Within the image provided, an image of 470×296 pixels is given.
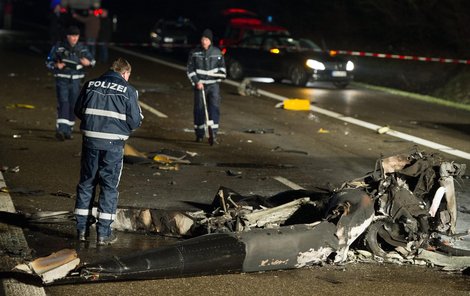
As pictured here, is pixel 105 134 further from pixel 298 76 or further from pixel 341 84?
pixel 341 84

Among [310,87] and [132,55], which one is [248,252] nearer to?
[310,87]

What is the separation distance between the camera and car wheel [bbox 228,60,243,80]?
2792cm

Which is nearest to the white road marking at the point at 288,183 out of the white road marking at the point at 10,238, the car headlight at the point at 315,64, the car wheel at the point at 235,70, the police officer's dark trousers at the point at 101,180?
the white road marking at the point at 10,238

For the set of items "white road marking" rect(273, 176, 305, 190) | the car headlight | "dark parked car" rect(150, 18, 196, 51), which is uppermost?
"white road marking" rect(273, 176, 305, 190)

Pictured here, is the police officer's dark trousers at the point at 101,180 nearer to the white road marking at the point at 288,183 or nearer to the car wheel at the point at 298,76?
the white road marking at the point at 288,183

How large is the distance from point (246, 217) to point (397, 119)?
1170 centimetres

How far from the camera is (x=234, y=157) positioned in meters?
15.1

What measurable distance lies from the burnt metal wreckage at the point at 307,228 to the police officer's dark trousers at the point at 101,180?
0.59 metres

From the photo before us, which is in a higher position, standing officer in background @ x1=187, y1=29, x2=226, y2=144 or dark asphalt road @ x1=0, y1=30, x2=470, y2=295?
standing officer in background @ x1=187, y1=29, x2=226, y2=144

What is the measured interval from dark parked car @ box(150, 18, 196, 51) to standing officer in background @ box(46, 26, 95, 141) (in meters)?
21.1

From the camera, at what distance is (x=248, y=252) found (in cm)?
848

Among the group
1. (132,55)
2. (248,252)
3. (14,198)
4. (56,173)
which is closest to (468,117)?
(56,173)

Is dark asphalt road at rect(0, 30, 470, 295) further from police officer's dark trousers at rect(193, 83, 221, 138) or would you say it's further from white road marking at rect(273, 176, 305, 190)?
police officer's dark trousers at rect(193, 83, 221, 138)

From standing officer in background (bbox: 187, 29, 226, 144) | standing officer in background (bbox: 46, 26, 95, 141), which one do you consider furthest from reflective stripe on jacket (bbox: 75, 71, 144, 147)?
standing officer in background (bbox: 187, 29, 226, 144)
